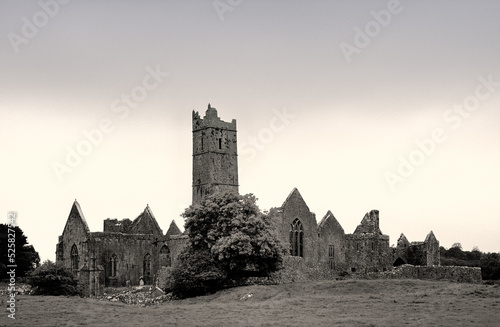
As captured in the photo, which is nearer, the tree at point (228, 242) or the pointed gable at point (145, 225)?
the tree at point (228, 242)

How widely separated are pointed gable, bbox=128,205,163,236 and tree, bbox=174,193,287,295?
71.9 feet

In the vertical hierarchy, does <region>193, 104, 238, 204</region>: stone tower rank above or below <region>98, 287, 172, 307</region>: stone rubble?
above

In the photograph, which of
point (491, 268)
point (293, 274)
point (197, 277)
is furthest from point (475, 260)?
point (197, 277)

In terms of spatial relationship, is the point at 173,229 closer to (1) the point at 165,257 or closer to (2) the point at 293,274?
(1) the point at 165,257

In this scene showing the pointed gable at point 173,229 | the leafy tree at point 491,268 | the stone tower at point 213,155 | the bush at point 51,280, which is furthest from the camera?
the leafy tree at point 491,268

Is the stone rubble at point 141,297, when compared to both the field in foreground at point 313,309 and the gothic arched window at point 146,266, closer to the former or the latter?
the field in foreground at point 313,309

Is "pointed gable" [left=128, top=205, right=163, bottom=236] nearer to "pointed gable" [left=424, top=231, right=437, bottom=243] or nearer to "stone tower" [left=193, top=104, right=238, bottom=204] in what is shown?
"stone tower" [left=193, top=104, right=238, bottom=204]

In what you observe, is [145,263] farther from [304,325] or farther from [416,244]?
[304,325]

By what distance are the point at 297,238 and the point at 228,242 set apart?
21.3 meters

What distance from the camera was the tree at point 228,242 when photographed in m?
58.1

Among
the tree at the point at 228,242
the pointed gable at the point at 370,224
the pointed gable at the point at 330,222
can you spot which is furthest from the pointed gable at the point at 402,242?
the tree at the point at 228,242

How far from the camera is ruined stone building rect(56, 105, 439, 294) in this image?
254 ft

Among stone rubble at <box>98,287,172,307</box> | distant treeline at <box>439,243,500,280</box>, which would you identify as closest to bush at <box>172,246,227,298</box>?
stone rubble at <box>98,287,172,307</box>

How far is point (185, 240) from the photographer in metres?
78.3
